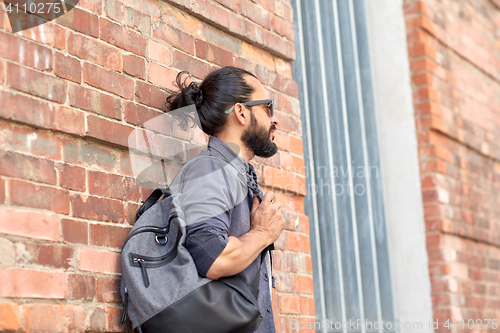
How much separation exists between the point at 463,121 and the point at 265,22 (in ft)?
7.88

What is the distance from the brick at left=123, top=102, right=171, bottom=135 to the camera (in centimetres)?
234

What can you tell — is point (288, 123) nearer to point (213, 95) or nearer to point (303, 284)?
point (213, 95)

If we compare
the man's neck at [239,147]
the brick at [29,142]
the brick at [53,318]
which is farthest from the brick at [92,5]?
the brick at [53,318]

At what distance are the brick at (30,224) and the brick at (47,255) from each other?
30 millimetres

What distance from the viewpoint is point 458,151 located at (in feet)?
15.4

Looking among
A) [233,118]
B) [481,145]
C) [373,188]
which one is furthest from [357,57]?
[233,118]

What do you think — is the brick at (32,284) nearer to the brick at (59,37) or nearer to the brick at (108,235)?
the brick at (108,235)

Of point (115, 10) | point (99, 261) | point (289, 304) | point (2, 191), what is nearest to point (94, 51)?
point (115, 10)

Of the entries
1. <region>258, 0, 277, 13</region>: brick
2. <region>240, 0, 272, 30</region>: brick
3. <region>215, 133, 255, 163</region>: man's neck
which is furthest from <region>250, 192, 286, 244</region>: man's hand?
<region>258, 0, 277, 13</region>: brick

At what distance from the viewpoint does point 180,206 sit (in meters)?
2.12

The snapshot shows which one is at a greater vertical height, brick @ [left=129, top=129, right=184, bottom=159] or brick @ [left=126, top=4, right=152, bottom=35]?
brick @ [left=126, top=4, right=152, bottom=35]

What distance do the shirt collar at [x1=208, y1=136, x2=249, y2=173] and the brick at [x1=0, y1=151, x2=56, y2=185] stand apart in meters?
0.69

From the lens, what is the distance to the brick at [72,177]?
2049 millimetres

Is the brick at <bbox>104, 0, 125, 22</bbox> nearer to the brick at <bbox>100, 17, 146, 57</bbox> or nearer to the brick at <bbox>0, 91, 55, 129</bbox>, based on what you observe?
the brick at <bbox>100, 17, 146, 57</bbox>
